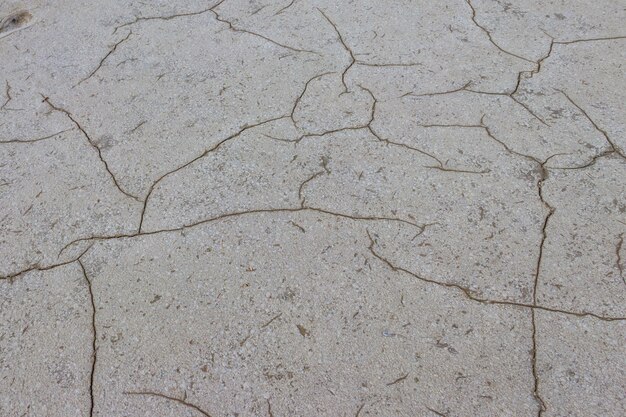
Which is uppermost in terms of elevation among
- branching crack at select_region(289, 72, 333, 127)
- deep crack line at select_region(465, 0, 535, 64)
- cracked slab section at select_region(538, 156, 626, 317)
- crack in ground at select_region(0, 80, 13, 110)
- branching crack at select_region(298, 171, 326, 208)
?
deep crack line at select_region(465, 0, 535, 64)

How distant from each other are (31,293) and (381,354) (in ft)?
3.59

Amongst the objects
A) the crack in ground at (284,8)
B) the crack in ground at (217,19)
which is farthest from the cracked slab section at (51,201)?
the crack in ground at (284,8)

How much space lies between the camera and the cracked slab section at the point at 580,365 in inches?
55.6

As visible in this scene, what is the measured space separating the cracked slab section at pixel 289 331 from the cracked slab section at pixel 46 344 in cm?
6

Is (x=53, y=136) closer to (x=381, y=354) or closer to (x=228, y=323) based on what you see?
(x=228, y=323)

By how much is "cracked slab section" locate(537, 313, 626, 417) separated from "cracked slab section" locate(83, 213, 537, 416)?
0.18 feet

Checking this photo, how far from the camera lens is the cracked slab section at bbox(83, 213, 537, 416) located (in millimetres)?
1472

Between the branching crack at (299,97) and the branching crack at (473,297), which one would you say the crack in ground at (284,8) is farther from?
the branching crack at (473,297)

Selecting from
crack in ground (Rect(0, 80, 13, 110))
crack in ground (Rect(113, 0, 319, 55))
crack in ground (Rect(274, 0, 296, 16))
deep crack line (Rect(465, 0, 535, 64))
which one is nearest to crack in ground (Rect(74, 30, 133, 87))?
crack in ground (Rect(113, 0, 319, 55))

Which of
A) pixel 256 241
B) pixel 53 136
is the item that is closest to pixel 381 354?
pixel 256 241

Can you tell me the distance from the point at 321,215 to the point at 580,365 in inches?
35.4

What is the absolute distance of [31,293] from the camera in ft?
5.75

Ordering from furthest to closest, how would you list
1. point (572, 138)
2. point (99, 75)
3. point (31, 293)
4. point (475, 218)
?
point (99, 75)
point (572, 138)
point (475, 218)
point (31, 293)

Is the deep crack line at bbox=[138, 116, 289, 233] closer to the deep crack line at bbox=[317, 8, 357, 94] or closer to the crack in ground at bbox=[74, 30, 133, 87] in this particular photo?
the deep crack line at bbox=[317, 8, 357, 94]
